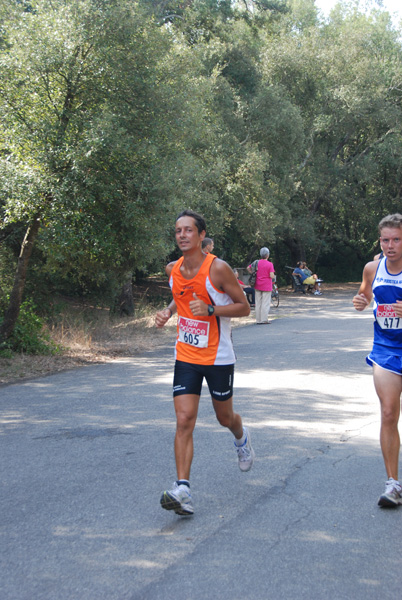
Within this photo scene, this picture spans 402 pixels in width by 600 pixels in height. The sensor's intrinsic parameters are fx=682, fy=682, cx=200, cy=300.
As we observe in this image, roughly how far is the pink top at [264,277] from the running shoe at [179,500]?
14.3 meters

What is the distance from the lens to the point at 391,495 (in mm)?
4633

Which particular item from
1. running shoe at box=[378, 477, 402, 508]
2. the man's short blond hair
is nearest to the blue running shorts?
running shoe at box=[378, 477, 402, 508]

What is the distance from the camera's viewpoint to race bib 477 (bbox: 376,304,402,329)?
4.80 m

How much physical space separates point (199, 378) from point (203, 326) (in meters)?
0.37

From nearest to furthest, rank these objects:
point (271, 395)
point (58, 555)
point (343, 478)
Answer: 1. point (58, 555)
2. point (343, 478)
3. point (271, 395)

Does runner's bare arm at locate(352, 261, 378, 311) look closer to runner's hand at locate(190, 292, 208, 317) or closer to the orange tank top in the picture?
the orange tank top

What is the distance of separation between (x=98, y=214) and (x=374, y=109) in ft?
82.8

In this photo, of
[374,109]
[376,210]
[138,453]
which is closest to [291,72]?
[374,109]

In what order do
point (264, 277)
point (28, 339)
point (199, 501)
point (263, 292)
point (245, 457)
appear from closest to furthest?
point (199, 501) < point (245, 457) < point (28, 339) < point (263, 292) < point (264, 277)

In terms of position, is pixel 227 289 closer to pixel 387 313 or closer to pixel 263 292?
pixel 387 313

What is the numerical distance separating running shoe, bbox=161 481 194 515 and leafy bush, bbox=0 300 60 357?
8.43m

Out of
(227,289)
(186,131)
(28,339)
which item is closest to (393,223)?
(227,289)

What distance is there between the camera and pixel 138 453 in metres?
6.11

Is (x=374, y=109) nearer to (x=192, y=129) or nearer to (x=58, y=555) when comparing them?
(x=192, y=129)
